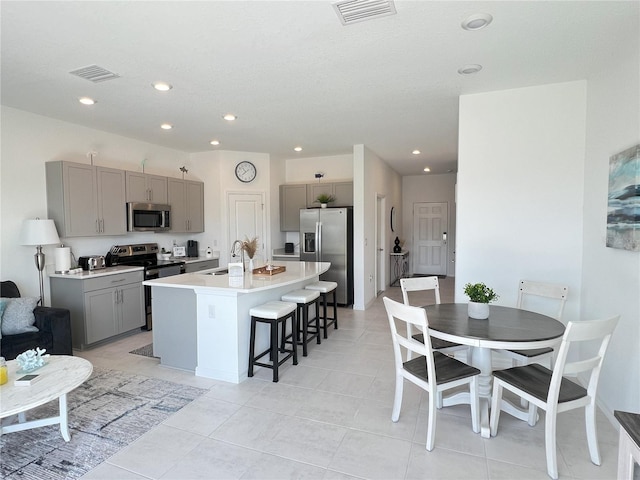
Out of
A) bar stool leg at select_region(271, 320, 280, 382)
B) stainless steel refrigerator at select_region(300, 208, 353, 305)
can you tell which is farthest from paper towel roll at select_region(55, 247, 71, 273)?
stainless steel refrigerator at select_region(300, 208, 353, 305)

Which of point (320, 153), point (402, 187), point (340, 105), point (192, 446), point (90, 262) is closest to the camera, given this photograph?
point (192, 446)

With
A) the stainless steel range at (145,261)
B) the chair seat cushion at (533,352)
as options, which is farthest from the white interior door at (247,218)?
the chair seat cushion at (533,352)

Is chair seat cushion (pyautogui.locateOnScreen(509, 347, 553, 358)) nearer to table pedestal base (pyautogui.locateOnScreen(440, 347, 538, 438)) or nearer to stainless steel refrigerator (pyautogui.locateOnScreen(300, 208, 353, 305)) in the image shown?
table pedestal base (pyautogui.locateOnScreen(440, 347, 538, 438))

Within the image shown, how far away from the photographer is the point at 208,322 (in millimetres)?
3289

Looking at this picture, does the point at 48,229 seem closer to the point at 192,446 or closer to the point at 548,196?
the point at 192,446

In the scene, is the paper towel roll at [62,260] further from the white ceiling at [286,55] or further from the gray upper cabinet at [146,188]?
the white ceiling at [286,55]

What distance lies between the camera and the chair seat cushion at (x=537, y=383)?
2064mm

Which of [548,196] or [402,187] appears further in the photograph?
[402,187]

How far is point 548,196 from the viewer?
3262 mm

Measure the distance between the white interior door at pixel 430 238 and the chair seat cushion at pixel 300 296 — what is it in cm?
593

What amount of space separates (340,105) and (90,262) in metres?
3.71

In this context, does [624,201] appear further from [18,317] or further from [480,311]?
[18,317]

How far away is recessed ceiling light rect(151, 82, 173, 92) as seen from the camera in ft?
10.1

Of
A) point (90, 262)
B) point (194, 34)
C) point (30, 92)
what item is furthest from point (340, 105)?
point (90, 262)
